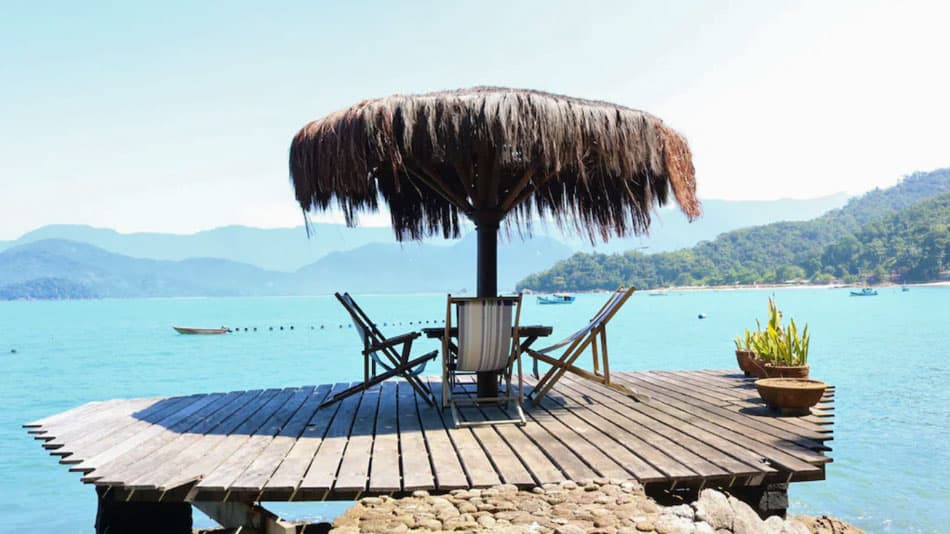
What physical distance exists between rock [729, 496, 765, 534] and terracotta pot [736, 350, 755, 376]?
3836mm

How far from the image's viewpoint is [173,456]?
12.0 ft

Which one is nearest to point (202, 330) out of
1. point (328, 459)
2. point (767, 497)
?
point (328, 459)

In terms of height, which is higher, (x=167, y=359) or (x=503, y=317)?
(x=503, y=317)

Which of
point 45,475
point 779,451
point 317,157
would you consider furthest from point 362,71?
point 779,451

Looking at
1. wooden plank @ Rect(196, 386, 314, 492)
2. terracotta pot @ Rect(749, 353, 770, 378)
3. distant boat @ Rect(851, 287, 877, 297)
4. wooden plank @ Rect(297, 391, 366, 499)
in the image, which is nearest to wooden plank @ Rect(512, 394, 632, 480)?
wooden plank @ Rect(297, 391, 366, 499)

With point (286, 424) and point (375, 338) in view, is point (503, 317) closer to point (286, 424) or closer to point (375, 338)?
point (375, 338)

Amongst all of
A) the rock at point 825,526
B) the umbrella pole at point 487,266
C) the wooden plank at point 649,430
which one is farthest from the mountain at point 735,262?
the umbrella pole at point 487,266

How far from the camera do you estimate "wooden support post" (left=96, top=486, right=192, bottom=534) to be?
391 centimetres

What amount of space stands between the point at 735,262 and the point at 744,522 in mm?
96544

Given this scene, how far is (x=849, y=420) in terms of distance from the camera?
485 inches

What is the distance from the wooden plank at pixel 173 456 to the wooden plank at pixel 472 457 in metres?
1.41

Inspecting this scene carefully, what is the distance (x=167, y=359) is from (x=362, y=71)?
58.0 feet

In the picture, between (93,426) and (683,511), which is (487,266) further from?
(93,426)

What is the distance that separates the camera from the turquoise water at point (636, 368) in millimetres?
8070
